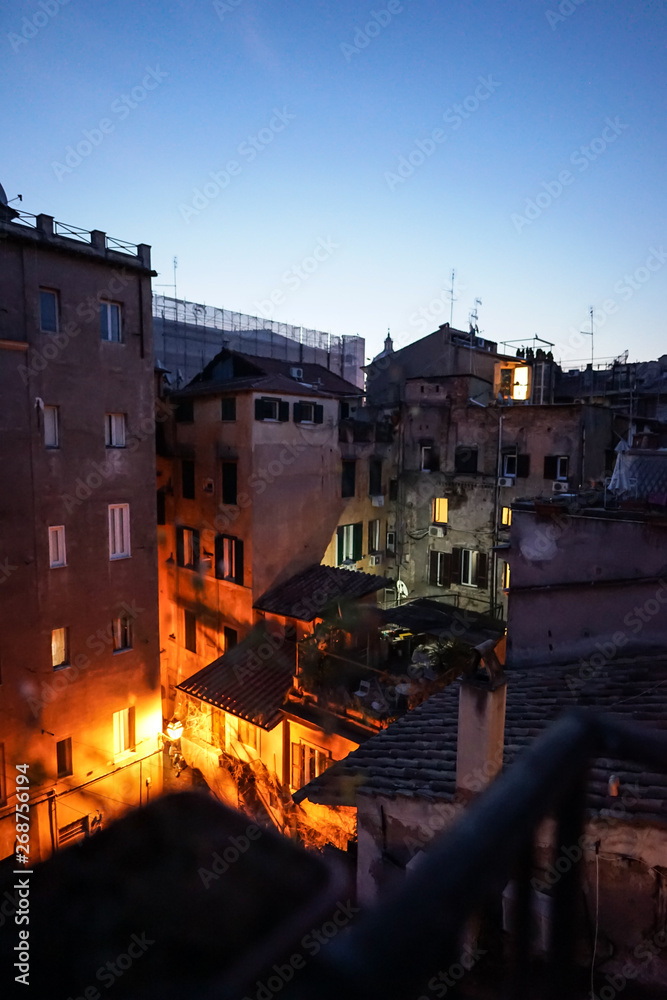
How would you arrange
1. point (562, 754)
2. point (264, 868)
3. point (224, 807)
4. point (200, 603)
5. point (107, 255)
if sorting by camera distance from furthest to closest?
point (200, 603) < point (107, 255) < point (224, 807) < point (264, 868) < point (562, 754)

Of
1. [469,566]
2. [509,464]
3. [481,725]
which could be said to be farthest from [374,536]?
[481,725]

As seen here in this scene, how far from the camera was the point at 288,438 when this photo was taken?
67.3 ft

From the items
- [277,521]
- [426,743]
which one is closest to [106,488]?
[277,521]

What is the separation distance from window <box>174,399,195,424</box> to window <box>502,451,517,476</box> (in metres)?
11.8

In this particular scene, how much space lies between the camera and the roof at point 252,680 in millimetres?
16562

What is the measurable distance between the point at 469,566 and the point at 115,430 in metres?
14.4

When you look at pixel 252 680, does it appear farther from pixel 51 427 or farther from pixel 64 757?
pixel 51 427

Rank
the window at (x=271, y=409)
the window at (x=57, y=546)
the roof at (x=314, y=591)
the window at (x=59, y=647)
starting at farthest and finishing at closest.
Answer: the window at (x=271, y=409) < the roof at (x=314, y=591) < the window at (x=59, y=647) < the window at (x=57, y=546)

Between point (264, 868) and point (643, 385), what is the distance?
33.1m

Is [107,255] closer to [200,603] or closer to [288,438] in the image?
[288,438]

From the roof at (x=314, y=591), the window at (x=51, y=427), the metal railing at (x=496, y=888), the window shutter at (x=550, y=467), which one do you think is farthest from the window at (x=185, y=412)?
the metal railing at (x=496, y=888)

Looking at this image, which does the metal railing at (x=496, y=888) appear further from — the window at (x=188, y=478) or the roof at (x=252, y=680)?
the window at (x=188, y=478)

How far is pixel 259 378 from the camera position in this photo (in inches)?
795

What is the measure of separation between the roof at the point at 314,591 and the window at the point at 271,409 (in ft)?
17.6
